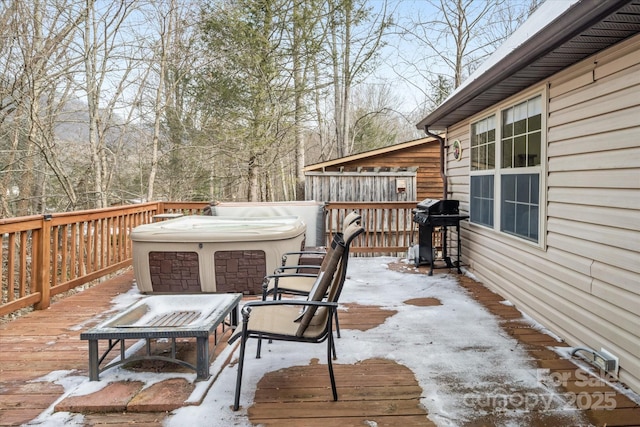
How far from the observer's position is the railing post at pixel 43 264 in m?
3.94

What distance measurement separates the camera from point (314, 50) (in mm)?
10602

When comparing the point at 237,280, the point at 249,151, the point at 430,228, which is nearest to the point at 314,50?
the point at 249,151

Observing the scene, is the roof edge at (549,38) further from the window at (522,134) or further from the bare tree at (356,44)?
the bare tree at (356,44)

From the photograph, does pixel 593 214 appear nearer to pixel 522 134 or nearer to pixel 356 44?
pixel 522 134

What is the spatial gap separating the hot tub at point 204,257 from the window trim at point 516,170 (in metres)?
2.33

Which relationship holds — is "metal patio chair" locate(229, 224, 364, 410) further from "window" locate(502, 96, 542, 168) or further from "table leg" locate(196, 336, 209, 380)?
"window" locate(502, 96, 542, 168)

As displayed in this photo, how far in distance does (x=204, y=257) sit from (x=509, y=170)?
3.32 meters

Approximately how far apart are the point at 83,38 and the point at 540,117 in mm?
8000

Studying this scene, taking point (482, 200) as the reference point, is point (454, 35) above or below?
above

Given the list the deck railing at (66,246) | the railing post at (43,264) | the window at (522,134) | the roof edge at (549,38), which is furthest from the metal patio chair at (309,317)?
the railing post at (43,264)

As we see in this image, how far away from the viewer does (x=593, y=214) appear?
283 centimetres

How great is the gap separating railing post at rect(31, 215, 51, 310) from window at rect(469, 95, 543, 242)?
181 inches

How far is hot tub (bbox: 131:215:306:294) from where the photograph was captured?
431 centimetres

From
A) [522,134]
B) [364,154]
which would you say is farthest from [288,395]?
[364,154]
